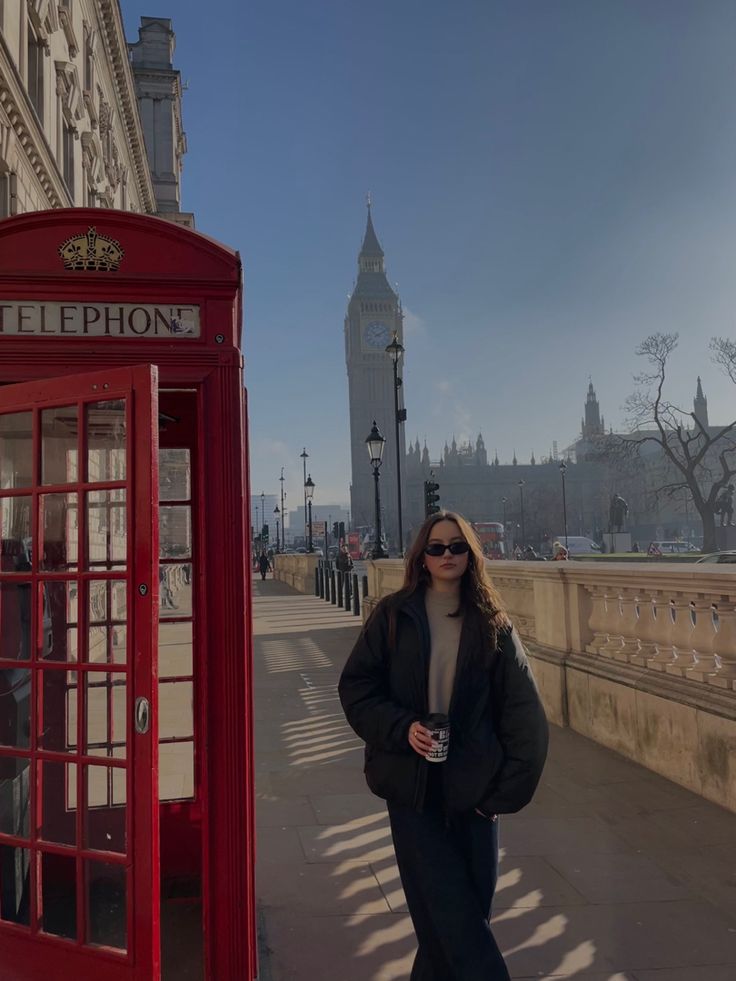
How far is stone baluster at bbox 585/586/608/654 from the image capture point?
275 inches

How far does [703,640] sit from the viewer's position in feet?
18.2

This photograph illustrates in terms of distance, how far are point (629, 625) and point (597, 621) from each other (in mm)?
597

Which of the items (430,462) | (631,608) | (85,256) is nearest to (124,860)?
(85,256)

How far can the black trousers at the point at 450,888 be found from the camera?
2518 millimetres

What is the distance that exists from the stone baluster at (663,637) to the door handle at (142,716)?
4.49 metres

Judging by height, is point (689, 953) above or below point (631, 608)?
below

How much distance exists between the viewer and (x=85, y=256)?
2863mm

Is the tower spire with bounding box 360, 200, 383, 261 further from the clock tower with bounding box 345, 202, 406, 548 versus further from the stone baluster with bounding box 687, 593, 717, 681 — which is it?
the stone baluster with bounding box 687, 593, 717, 681

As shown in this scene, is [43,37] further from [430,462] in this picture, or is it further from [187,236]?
[430,462]

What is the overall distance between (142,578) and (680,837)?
378 cm

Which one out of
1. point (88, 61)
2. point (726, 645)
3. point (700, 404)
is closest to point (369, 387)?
point (700, 404)

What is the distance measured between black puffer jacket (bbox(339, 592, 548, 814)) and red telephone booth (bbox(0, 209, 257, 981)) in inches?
19.2

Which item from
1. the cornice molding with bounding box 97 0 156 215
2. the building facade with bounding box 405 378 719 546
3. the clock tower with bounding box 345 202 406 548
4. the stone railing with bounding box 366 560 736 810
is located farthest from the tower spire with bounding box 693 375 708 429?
the stone railing with bounding box 366 560 736 810

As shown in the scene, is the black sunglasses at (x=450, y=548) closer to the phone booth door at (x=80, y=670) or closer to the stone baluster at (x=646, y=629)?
the phone booth door at (x=80, y=670)
